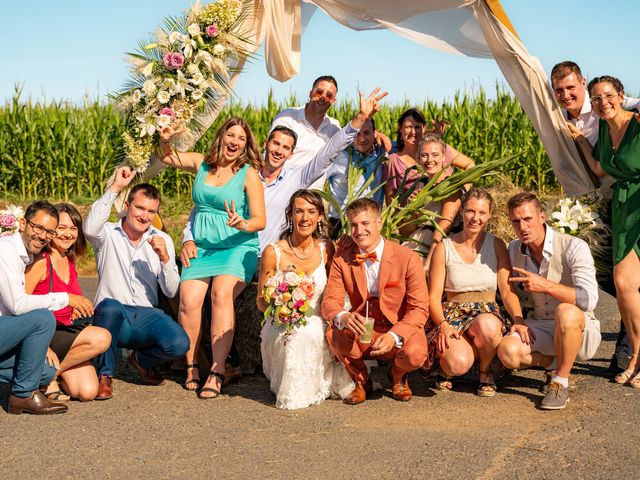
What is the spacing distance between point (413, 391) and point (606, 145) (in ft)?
7.30

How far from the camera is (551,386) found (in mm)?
5211

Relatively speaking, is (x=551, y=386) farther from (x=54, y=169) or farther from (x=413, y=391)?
(x=54, y=169)

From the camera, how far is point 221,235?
19.5 feet

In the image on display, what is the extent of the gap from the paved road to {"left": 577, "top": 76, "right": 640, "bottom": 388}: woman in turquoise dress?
0.49m

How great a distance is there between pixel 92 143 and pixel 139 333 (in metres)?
10.6

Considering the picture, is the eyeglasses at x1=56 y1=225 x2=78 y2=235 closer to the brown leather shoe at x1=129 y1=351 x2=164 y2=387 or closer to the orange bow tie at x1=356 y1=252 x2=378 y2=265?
the brown leather shoe at x1=129 y1=351 x2=164 y2=387

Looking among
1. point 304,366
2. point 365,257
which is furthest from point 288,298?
point 365,257

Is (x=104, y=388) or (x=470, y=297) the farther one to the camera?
(x=470, y=297)

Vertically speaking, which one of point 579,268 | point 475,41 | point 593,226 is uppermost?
point 475,41

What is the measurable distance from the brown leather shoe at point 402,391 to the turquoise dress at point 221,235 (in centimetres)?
134

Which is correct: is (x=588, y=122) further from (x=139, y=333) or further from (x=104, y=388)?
(x=104, y=388)

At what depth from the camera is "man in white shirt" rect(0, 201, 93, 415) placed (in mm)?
4930

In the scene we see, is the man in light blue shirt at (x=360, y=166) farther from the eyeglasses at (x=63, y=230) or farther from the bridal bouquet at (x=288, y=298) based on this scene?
the eyeglasses at (x=63, y=230)

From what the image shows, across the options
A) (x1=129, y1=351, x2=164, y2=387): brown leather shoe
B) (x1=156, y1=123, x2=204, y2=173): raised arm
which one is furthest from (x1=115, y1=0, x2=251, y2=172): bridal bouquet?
(x1=129, y1=351, x2=164, y2=387): brown leather shoe
